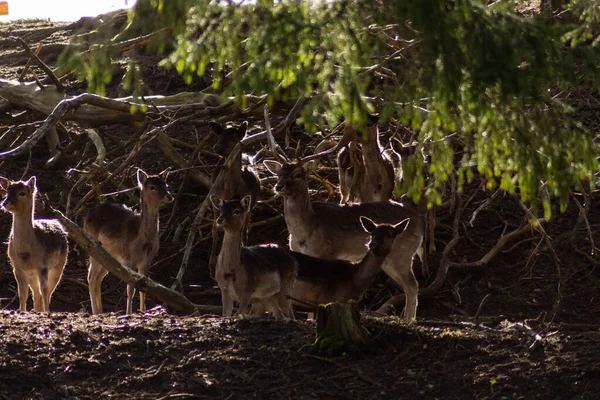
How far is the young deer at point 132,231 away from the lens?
11867mm

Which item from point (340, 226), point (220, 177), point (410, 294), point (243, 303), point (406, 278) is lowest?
point (410, 294)

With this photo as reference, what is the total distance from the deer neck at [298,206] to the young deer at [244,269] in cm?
160

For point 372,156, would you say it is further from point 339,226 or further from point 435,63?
point 435,63

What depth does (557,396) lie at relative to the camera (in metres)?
6.61

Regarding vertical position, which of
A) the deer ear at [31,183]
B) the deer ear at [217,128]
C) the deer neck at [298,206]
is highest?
the deer ear at [217,128]

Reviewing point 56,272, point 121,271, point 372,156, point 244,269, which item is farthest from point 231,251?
point 372,156

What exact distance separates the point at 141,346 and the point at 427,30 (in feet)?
10.6

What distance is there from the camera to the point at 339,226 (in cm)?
1249

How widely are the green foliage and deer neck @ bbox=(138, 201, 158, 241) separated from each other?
5331mm

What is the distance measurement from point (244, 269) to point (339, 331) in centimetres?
318

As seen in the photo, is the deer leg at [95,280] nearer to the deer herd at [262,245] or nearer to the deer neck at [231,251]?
the deer herd at [262,245]

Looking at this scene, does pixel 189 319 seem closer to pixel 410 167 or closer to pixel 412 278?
pixel 410 167

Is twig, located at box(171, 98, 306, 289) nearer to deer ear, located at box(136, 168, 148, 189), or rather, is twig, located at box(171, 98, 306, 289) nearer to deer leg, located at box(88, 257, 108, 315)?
A: deer ear, located at box(136, 168, 148, 189)

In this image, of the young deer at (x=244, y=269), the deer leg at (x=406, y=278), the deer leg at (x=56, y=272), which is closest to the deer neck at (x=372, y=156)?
the deer leg at (x=406, y=278)
